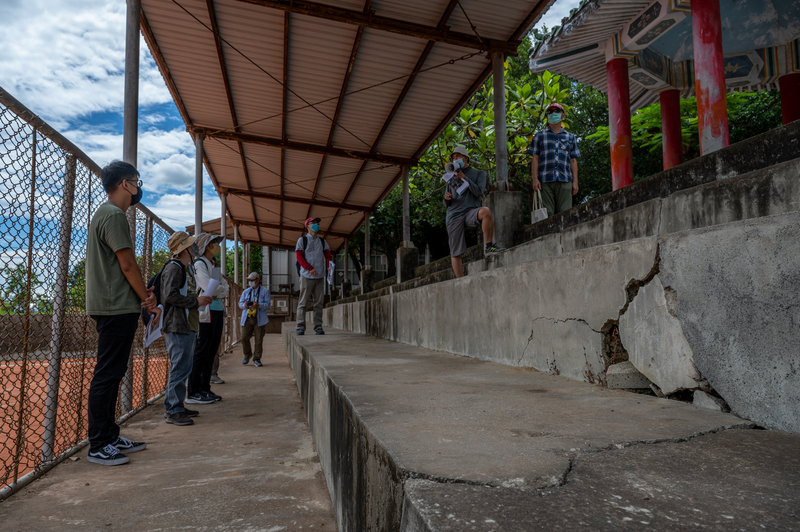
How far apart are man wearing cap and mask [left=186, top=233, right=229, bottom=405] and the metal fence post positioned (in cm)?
156

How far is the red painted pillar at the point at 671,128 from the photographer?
7.62 m

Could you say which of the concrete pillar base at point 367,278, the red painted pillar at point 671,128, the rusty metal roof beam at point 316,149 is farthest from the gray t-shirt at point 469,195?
the concrete pillar base at point 367,278

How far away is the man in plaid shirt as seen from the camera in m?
5.34

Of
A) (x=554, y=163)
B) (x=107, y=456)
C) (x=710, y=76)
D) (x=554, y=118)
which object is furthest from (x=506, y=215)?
(x=107, y=456)

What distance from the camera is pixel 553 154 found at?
5312mm

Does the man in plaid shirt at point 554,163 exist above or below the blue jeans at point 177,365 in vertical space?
above

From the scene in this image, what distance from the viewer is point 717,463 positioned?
127 centimetres

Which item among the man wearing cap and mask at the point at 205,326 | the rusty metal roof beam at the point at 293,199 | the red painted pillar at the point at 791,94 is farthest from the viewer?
the rusty metal roof beam at the point at 293,199

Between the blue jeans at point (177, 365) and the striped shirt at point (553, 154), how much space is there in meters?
3.96

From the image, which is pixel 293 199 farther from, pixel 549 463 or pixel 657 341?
pixel 549 463

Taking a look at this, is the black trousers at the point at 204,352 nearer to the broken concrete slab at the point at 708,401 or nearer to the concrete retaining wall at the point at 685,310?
the concrete retaining wall at the point at 685,310

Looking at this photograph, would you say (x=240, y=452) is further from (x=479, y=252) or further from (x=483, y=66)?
(x=483, y=66)

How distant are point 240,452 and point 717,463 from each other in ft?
10.2

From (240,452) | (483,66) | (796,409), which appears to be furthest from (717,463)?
(483,66)
